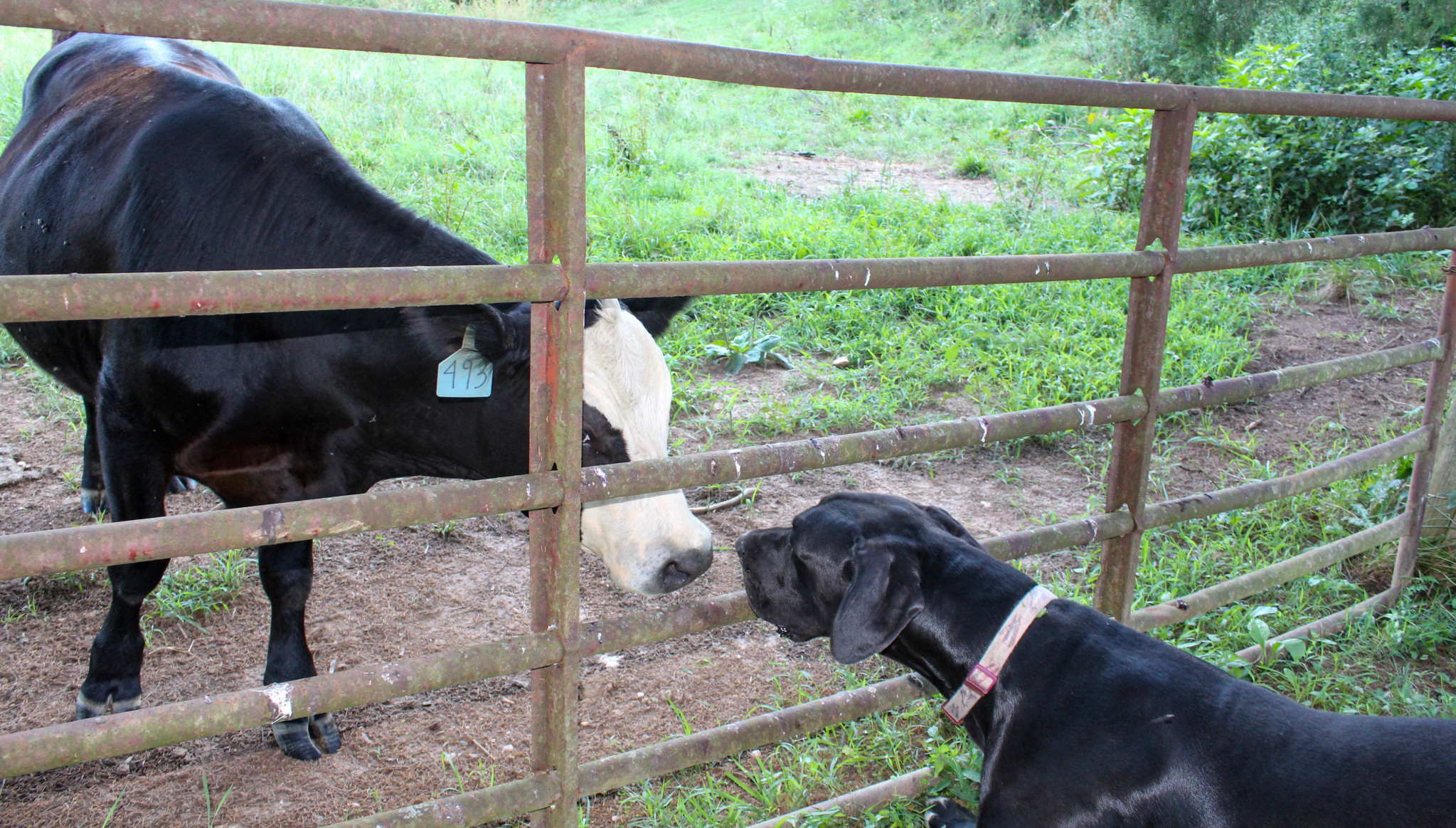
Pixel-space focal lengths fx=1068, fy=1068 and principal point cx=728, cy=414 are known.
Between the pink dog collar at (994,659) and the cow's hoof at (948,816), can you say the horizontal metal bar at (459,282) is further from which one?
the cow's hoof at (948,816)

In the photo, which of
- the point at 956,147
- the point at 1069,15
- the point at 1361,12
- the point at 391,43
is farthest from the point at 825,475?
the point at 1069,15

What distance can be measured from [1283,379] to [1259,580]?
57 cm

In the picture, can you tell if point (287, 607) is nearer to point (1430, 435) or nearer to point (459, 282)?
point (459, 282)

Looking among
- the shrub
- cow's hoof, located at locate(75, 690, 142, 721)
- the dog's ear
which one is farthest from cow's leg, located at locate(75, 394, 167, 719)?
the shrub

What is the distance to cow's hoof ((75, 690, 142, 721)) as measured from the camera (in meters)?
2.75

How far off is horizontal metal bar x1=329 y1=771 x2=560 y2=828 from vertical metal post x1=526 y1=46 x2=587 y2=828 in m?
0.03

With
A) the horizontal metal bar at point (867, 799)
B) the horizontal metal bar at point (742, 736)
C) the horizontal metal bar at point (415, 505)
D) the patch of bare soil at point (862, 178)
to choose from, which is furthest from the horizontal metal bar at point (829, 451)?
the patch of bare soil at point (862, 178)

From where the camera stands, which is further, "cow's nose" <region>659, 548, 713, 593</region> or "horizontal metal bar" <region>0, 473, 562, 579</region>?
"cow's nose" <region>659, 548, 713, 593</region>

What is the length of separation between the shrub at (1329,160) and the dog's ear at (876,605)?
6186mm

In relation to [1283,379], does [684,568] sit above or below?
below

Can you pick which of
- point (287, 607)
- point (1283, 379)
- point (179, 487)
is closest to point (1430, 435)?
point (1283, 379)

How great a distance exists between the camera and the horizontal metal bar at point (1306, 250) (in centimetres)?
230

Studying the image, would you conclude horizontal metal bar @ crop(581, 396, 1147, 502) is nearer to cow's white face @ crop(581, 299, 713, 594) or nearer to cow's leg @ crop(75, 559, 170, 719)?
cow's white face @ crop(581, 299, 713, 594)

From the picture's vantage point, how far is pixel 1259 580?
109 inches
